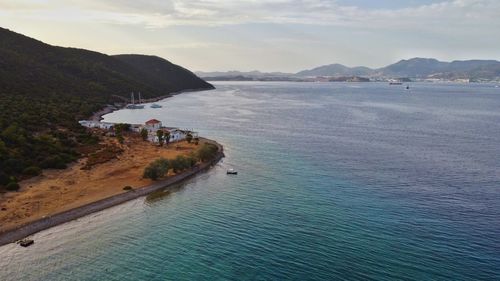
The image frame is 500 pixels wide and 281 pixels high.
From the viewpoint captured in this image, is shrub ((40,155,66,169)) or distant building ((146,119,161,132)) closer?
shrub ((40,155,66,169))

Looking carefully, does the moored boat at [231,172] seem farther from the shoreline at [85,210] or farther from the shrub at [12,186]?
A: the shrub at [12,186]

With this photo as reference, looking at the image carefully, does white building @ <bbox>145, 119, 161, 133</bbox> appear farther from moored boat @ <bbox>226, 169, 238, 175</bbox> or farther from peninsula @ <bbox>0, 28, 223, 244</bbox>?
moored boat @ <bbox>226, 169, 238, 175</bbox>

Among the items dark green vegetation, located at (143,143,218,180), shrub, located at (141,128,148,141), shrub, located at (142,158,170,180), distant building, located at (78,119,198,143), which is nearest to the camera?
shrub, located at (142,158,170,180)

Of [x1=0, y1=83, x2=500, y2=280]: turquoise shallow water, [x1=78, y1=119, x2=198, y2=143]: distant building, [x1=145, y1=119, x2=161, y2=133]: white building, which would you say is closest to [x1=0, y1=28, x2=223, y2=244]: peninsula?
[x1=78, y1=119, x2=198, y2=143]: distant building

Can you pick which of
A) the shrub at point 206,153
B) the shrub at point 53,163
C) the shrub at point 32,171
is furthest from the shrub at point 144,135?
the shrub at point 32,171

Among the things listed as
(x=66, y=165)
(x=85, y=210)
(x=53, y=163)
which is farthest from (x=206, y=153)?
(x=85, y=210)

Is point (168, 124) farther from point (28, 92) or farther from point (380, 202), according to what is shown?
point (380, 202)

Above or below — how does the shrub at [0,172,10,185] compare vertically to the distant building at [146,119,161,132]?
below
